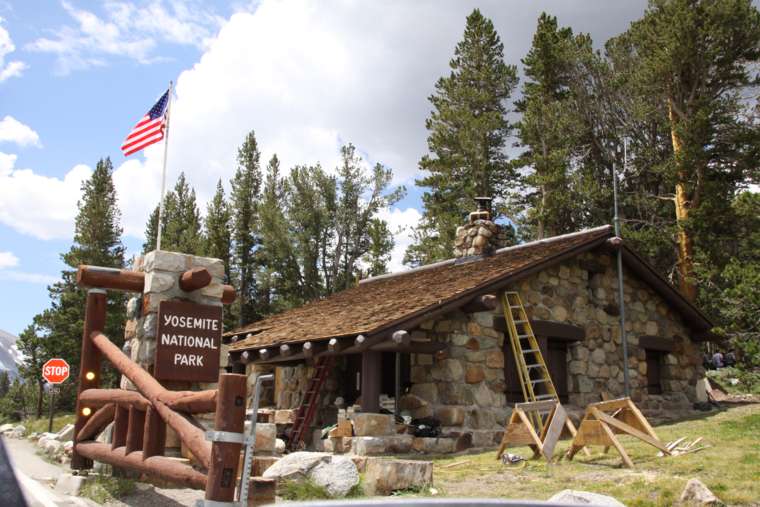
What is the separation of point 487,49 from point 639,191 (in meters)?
10.8

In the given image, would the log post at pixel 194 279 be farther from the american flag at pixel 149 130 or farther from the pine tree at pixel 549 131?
the pine tree at pixel 549 131

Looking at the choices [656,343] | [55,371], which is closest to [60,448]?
[656,343]

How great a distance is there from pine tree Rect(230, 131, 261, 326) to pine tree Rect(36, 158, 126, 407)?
651 centimetres

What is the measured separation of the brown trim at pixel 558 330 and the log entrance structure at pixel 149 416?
7690 mm

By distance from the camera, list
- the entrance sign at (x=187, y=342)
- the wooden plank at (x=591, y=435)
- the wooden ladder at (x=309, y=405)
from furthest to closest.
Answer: the wooden ladder at (x=309, y=405)
the wooden plank at (x=591, y=435)
the entrance sign at (x=187, y=342)

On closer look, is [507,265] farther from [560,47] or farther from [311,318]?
[560,47]

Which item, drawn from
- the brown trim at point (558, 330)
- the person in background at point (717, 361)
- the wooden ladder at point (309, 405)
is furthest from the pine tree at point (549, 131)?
the wooden ladder at point (309, 405)

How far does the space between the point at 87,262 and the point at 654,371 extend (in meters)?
29.1

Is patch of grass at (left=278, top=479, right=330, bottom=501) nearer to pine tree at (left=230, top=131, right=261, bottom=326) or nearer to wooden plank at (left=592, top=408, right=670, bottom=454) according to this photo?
wooden plank at (left=592, top=408, right=670, bottom=454)

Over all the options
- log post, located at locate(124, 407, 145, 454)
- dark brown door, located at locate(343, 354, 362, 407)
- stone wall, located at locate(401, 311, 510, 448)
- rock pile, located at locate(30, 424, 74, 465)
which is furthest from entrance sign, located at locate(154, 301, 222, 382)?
dark brown door, located at locate(343, 354, 362, 407)

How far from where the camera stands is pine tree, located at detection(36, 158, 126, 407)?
32.9 metres

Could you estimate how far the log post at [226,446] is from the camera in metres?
3.96

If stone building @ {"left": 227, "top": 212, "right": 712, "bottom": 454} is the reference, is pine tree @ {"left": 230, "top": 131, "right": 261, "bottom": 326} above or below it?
above

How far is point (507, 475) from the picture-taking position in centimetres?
798
